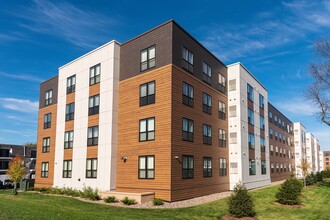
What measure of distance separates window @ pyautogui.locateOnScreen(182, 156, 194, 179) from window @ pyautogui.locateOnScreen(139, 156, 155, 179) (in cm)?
252

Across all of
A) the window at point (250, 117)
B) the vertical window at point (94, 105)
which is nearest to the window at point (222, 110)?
the window at point (250, 117)

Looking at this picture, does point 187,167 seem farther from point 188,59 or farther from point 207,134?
point 188,59

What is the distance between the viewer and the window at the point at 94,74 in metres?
30.2

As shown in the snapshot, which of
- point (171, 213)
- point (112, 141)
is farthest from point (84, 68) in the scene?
point (171, 213)

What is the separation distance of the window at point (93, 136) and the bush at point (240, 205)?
15716 mm

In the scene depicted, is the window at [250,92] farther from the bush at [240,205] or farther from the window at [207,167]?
the bush at [240,205]

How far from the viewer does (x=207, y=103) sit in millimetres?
29547

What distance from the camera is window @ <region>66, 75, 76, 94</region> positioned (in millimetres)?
33750

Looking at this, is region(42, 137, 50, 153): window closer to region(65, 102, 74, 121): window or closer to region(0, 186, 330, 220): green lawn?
region(65, 102, 74, 121): window

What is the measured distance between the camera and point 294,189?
22625 millimetres

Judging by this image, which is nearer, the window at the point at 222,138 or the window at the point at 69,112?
the window at the point at 222,138

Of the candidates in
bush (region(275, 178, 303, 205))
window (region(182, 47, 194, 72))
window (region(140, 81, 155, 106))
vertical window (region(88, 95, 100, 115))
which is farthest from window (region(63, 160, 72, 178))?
bush (region(275, 178, 303, 205))

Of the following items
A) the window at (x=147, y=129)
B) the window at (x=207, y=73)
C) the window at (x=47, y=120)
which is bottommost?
the window at (x=147, y=129)

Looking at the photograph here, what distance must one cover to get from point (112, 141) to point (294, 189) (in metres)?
15.8
